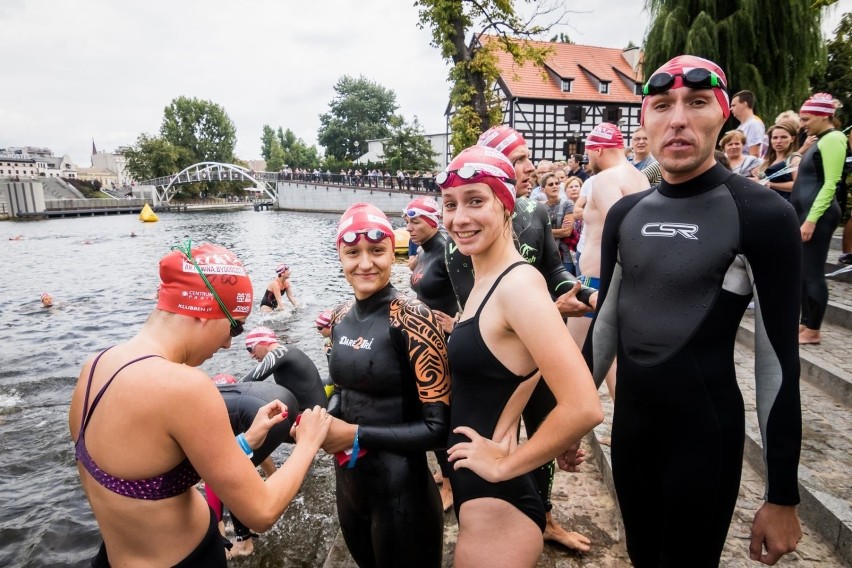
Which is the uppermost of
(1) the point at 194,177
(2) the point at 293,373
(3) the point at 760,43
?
(1) the point at 194,177

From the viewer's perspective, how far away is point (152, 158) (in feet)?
257

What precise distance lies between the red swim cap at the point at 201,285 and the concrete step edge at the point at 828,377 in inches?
186

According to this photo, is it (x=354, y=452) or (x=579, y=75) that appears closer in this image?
(x=354, y=452)

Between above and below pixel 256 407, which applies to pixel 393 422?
above

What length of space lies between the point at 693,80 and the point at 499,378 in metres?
1.43

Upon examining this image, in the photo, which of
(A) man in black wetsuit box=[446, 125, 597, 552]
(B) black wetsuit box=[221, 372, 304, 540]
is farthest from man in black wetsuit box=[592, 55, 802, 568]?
(B) black wetsuit box=[221, 372, 304, 540]

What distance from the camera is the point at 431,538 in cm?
238

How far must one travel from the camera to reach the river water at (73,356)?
16.6 ft

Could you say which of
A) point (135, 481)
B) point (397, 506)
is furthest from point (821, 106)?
point (135, 481)

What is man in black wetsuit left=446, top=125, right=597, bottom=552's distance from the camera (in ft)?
9.25

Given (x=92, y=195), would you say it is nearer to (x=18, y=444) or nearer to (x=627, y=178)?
(x=18, y=444)

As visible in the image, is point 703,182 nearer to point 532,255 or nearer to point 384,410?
point 532,255

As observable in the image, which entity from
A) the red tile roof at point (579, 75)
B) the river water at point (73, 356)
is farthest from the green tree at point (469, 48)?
the red tile roof at point (579, 75)

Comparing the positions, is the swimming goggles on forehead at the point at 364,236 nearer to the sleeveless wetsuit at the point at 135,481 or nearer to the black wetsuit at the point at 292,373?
the sleeveless wetsuit at the point at 135,481
